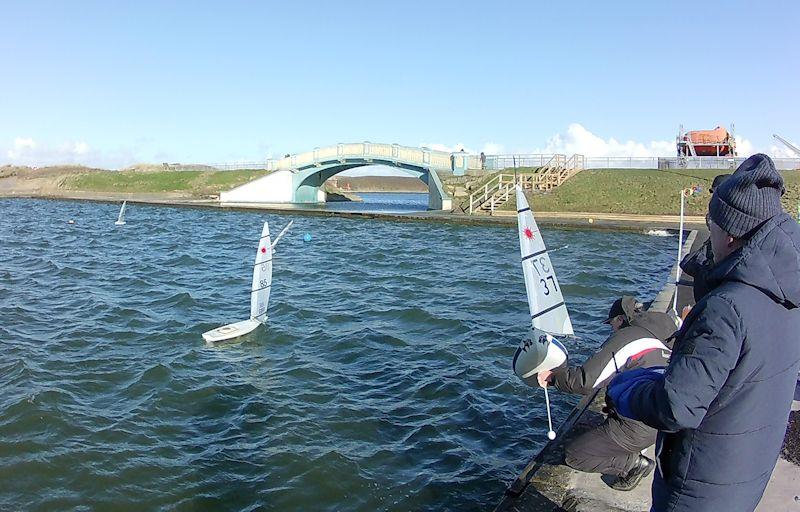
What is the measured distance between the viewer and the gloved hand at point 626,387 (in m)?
3.66

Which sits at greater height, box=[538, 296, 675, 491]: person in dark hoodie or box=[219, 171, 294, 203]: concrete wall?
box=[219, 171, 294, 203]: concrete wall

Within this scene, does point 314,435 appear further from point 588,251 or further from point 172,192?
point 172,192

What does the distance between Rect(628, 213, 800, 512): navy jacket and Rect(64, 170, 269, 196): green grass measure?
78309 mm

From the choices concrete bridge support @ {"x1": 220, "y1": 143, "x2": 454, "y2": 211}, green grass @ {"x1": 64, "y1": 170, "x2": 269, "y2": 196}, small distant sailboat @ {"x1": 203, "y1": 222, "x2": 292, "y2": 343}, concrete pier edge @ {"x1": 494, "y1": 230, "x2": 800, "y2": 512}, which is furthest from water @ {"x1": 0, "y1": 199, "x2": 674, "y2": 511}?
green grass @ {"x1": 64, "y1": 170, "x2": 269, "y2": 196}

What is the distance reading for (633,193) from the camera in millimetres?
49062

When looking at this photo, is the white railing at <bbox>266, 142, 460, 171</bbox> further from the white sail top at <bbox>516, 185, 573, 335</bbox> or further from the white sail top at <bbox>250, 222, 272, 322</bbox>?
the white sail top at <bbox>516, 185, 573, 335</bbox>

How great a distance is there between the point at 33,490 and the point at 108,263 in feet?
70.9

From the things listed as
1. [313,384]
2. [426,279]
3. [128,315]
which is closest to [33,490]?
[313,384]

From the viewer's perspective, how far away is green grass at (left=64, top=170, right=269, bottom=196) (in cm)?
8150

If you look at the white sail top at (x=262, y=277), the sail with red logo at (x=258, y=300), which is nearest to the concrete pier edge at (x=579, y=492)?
the sail with red logo at (x=258, y=300)

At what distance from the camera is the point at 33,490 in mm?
8258

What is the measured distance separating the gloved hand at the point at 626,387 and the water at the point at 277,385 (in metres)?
4.55

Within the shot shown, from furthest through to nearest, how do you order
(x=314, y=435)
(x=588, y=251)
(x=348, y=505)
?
1. (x=588, y=251)
2. (x=314, y=435)
3. (x=348, y=505)

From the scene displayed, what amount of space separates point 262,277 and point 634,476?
11.7 m
